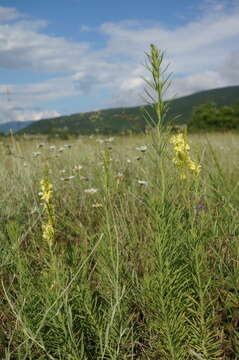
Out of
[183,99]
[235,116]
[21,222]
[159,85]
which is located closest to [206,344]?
[159,85]

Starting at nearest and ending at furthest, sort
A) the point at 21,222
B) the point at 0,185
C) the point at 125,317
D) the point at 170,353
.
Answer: the point at 170,353 → the point at 125,317 → the point at 21,222 → the point at 0,185

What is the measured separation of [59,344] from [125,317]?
30 cm

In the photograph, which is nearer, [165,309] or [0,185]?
[165,309]

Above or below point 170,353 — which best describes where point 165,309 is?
above

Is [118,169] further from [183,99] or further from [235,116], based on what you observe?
[183,99]

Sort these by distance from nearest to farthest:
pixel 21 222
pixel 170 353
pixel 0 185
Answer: pixel 170 353, pixel 21 222, pixel 0 185

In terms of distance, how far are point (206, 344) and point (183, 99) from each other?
6028 inches

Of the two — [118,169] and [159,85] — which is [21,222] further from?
[159,85]

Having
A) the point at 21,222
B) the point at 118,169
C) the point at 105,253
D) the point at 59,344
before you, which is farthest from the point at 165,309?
the point at 118,169

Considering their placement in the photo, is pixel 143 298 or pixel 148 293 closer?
pixel 148 293

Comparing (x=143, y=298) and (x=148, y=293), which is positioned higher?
(x=148, y=293)

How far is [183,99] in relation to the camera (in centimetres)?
14738

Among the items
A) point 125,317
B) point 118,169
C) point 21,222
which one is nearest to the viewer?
point 125,317

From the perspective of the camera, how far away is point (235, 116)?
1909 inches
